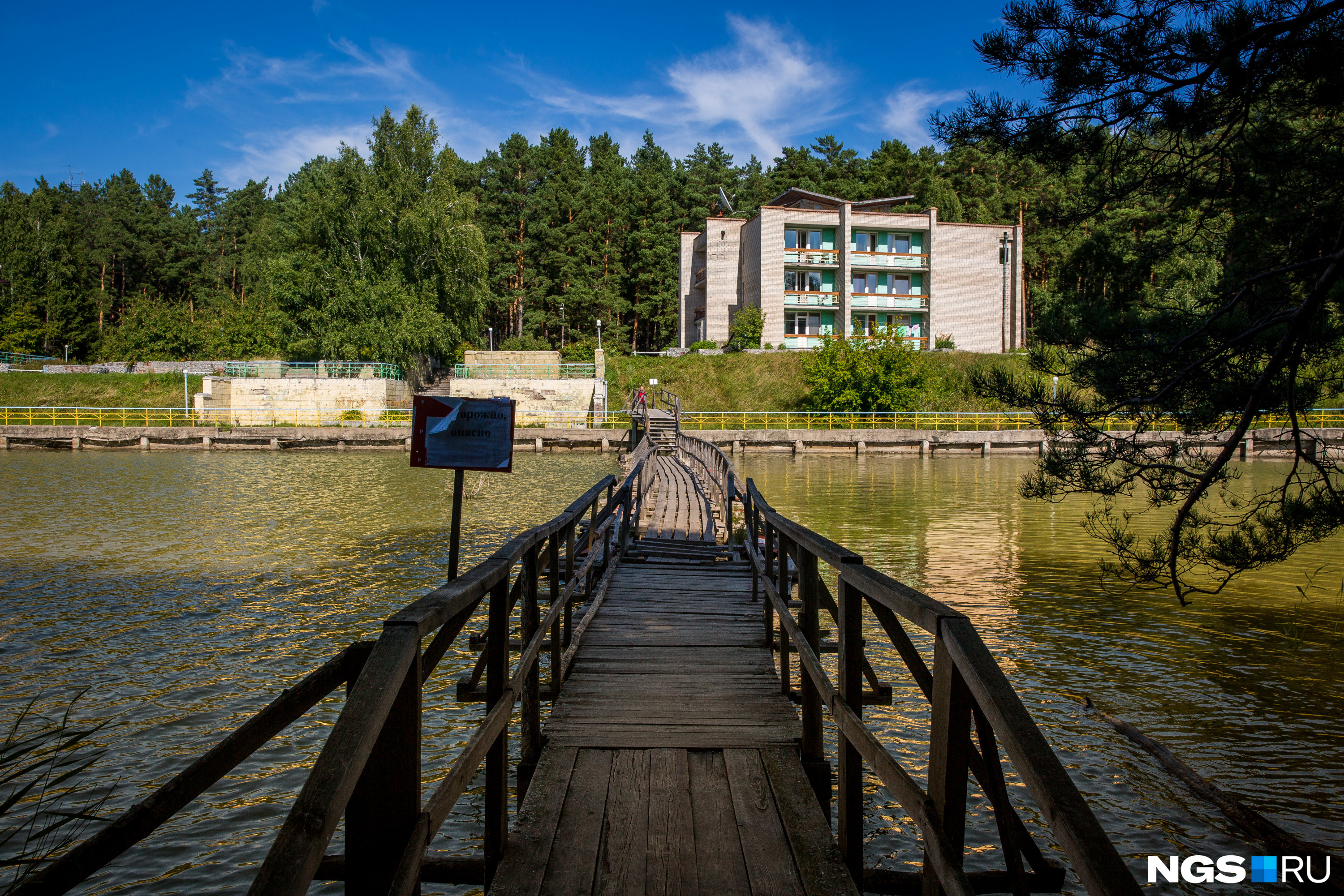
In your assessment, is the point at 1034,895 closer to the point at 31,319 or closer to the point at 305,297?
the point at 305,297

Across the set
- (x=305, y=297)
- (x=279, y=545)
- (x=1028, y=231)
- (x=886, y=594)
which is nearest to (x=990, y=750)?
(x=886, y=594)

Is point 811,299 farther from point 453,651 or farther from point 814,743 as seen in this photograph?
point 814,743

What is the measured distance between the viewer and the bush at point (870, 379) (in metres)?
44.3

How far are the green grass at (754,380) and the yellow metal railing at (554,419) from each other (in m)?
1.91

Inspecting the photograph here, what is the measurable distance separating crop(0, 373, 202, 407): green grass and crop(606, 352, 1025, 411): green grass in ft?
87.7

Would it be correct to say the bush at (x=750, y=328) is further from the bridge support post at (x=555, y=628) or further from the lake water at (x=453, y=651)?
the bridge support post at (x=555, y=628)

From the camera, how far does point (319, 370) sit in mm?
46000

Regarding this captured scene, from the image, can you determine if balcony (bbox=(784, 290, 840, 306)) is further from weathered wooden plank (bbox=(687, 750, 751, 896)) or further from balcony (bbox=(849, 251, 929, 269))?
weathered wooden plank (bbox=(687, 750, 751, 896))

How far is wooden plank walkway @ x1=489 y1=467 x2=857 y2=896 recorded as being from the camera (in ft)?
10.5

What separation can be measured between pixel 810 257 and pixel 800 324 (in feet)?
Result: 13.8

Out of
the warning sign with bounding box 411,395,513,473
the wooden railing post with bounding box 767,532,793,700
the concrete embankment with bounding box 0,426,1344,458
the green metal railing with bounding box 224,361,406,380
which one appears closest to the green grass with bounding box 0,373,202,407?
the green metal railing with bounding box 224,361,406,380

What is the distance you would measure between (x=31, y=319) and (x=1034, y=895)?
243 feet

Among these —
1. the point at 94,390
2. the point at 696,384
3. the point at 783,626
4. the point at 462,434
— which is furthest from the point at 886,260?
the point at 783,626

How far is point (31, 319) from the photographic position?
60.3 metres
